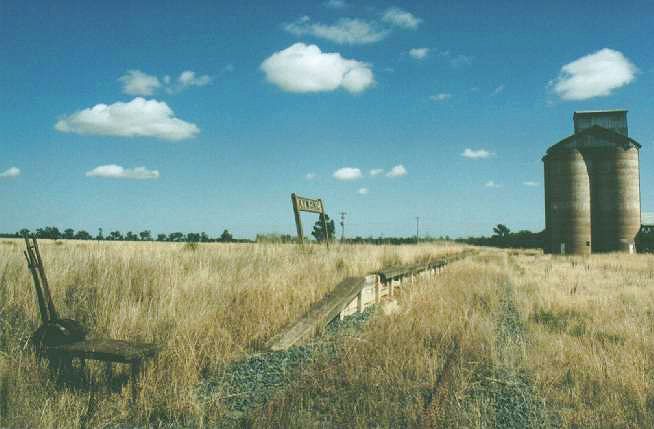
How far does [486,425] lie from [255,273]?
14.2ft

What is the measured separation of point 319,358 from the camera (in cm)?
420

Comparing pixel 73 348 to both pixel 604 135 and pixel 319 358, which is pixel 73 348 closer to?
pixel 319 358

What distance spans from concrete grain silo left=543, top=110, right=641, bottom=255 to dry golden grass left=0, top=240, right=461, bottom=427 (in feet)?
95.9

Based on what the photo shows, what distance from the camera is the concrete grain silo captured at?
31.5m

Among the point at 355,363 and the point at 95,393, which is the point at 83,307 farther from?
the point at 355,363

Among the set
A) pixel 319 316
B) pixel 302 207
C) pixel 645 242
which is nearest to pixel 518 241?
pixel 645 242

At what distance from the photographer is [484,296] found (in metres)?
8.24

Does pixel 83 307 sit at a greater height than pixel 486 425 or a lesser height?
greater

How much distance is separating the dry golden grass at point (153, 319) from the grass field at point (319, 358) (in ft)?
0.05

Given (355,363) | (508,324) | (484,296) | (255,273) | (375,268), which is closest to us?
(355,363)

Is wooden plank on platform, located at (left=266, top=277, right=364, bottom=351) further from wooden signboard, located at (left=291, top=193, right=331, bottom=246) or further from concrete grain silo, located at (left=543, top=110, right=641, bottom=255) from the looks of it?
concrete grain silo, located at (left=543, top=110, right=641, bottom=255)

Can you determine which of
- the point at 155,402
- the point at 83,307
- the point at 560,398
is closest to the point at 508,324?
the point at 560,398

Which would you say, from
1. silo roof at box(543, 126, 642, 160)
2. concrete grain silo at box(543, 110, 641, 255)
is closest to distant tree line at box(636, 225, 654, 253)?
concrete grain silo at box(543, 110, 641, 255)

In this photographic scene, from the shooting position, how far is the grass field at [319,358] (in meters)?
3.06
